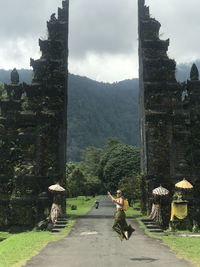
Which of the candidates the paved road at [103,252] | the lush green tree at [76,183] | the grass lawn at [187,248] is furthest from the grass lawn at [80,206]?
the grass lawn at [187,248]

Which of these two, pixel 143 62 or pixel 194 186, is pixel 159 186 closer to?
pixel 194 186

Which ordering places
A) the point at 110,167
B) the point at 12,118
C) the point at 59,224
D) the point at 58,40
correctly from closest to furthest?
the point at 59,224 < the point at 12,118 < the point at 58,40 < the point at 110,167

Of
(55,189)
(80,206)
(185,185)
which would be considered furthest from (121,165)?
(55,189)

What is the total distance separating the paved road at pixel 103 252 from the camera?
1171 centimetres

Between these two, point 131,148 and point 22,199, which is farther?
point 131,148

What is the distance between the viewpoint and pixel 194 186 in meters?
26.2

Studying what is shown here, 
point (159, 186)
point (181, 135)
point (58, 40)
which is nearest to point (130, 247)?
point (159, 186)

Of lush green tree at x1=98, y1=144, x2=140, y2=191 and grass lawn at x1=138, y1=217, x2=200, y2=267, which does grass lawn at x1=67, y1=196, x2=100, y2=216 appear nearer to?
lush green tree at x1=98, y1=144, x2=140, y2=191

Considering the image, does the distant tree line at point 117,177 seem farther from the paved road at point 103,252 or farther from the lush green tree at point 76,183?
the paved road at point 103,252

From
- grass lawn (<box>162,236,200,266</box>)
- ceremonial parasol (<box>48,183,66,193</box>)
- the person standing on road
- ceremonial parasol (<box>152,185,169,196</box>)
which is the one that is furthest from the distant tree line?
the person standing on road

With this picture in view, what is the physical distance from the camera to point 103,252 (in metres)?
13.9

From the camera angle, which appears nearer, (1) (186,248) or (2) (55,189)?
(1) (186,248)

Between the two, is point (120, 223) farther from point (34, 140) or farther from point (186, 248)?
point (34, 140)

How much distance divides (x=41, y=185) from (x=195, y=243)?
12.9 m
